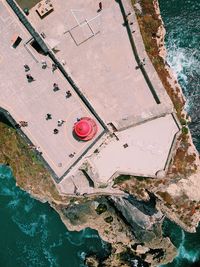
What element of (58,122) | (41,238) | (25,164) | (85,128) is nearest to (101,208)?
(25,164)

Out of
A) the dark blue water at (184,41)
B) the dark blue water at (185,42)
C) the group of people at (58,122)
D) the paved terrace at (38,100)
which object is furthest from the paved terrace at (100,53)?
the dark blue water at (184,41)

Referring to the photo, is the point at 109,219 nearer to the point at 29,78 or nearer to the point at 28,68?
the point at 29,78

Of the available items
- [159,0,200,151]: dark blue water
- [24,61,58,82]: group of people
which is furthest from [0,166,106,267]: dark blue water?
[159,0,200,151]: dark blue water

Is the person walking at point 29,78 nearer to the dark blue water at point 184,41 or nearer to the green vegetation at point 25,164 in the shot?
the green vegetation at point 25,164

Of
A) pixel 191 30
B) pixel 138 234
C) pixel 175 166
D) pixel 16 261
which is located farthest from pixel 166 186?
pixel 16 261

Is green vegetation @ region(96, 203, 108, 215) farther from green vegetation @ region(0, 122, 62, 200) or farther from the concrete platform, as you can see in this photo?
the concrete platform

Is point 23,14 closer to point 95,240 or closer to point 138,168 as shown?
point 138,168

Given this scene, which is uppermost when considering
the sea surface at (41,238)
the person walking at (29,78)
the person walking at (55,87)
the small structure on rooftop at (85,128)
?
the person walking at (29,78)
